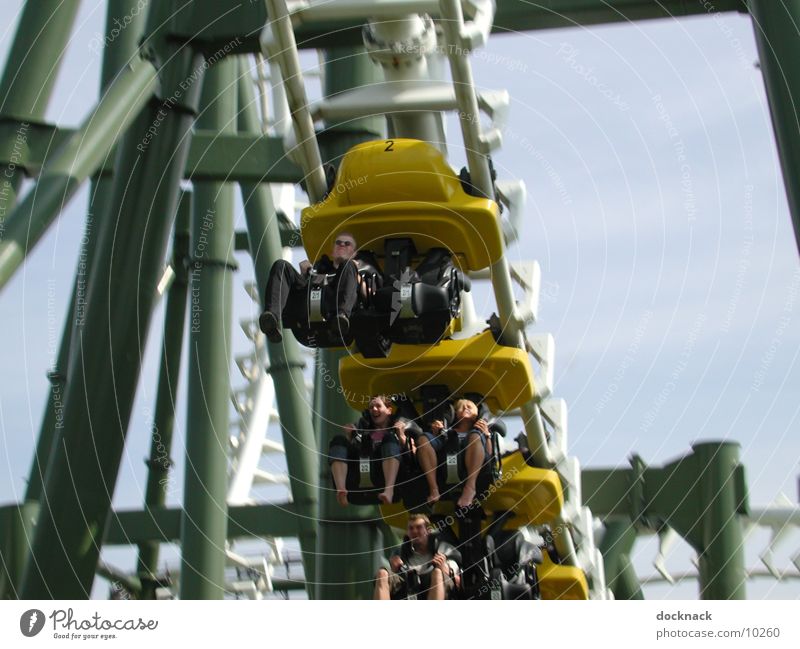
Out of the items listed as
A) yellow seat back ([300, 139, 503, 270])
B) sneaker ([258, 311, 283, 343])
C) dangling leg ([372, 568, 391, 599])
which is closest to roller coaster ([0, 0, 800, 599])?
yellow seat back ([300, 139, 503, 270])

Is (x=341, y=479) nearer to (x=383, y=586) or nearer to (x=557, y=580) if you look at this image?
(x=383, y=586)

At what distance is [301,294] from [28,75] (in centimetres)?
191

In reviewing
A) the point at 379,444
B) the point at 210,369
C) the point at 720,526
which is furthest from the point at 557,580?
the point at 379,444

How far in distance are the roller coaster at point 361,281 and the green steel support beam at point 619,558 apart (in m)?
1.33

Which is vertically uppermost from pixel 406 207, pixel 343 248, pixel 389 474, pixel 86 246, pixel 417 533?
pixel 86 246

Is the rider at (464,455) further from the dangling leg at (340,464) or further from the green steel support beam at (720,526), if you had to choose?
the green steel support beam at (720,526)

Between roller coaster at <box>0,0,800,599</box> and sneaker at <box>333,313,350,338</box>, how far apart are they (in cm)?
1

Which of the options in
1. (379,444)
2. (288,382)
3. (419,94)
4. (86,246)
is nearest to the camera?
(419,94)

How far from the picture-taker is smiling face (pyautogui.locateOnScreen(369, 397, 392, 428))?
609 centimetres

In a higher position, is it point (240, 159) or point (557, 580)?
point (240, 159)

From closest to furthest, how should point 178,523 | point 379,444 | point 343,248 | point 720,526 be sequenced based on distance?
point 343,248, point 379,444, point 720,526, point 178,523

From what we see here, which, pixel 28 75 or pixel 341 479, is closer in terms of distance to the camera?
pixel 341 479

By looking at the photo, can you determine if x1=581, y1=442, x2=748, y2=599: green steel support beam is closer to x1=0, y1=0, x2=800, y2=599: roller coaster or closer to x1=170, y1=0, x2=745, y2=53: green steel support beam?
x1=0, y1=0, x2=800, y2=599: roller coaster

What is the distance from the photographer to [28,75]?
21.2 feet
